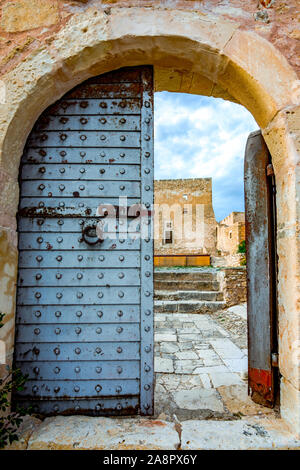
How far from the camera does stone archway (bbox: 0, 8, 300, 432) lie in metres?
1.65

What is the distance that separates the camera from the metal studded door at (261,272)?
192 cm

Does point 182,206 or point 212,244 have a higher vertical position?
point 182,206

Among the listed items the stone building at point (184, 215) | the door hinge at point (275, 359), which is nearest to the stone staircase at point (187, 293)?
the door hinge at point (275, 359)

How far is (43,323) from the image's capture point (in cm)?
183

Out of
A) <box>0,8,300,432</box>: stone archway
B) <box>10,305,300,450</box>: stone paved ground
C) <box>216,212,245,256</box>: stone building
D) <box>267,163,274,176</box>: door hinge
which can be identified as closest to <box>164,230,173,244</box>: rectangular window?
<box>216,212,245,256</box>: stone building

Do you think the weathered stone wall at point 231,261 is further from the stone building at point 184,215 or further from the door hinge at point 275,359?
the door hinge at point 275,359

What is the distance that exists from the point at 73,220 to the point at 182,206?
15.6 m

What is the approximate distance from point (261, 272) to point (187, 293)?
5.13 m

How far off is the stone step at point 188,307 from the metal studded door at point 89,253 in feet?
15.0

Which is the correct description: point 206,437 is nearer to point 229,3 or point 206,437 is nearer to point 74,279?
point 74,279

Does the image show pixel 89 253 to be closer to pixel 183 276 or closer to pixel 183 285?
pixel 183 285

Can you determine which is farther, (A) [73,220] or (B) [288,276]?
(A) [73,220]

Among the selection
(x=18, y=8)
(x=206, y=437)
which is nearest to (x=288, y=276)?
(x=206, y=437)
